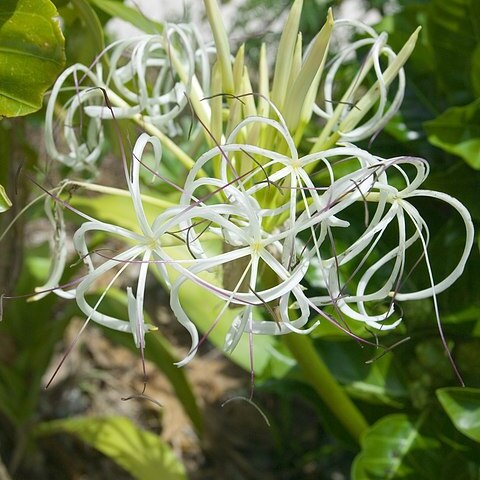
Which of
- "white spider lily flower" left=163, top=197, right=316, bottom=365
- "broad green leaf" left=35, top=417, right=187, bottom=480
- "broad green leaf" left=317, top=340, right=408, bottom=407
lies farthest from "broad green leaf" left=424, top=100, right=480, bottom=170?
"broad green leaf" left=35, top=417, right=187, bottom=480

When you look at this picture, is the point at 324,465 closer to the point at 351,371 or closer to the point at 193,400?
the point at 193,400

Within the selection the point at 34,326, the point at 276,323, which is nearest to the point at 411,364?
the point at 276,323

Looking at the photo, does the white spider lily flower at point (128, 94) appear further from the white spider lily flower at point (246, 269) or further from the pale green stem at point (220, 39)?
the white spider lily flower at point (246, 269)

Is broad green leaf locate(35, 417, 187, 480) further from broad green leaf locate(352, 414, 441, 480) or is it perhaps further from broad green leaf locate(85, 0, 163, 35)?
broad green leaf locate(85, 0, 163, 35)

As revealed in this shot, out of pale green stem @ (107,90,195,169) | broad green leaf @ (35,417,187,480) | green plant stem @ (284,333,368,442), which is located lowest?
broad green leaf @ (35,417,187,480)

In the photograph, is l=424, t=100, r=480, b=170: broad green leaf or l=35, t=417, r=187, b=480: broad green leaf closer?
l=424, t=100, r=480, b=170: broad green leaf

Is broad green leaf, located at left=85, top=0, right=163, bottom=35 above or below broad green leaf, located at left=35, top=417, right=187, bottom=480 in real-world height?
above
